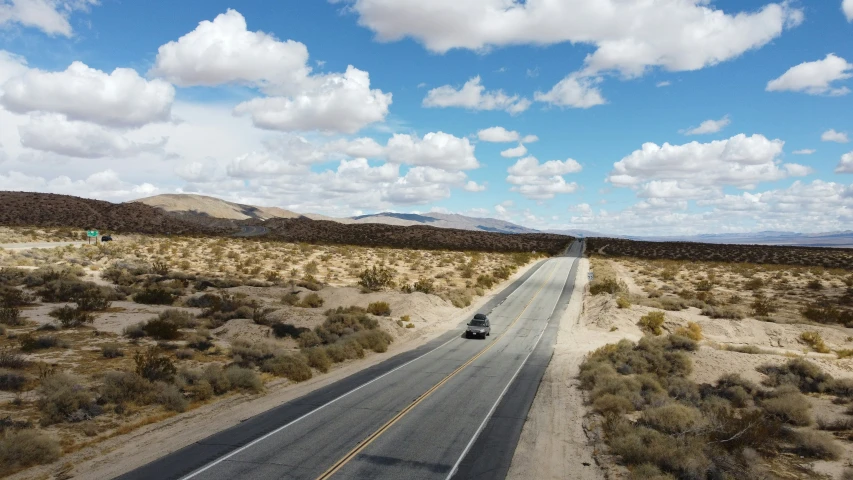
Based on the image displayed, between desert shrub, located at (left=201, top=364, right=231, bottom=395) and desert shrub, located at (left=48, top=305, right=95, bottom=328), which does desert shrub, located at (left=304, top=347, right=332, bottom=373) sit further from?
desert shrub, located at (left=48, top=305, right=95, bottom=328)

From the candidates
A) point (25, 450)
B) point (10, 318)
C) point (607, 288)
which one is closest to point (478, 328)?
point (607, 288)

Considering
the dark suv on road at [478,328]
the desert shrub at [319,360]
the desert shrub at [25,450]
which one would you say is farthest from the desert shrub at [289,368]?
the dark suv on road at [478,328]

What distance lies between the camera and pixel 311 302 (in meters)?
38.2

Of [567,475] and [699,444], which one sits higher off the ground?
[699,444]

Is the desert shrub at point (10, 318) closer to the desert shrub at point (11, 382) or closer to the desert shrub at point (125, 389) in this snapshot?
the desert shrub at point (11, 382)

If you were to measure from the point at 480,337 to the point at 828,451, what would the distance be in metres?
20.7

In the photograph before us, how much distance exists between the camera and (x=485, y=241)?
14600 cm

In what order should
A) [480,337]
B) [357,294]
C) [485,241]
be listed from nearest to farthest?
[480,337], [357,294], [485,241]

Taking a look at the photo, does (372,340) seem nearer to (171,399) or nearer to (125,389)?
(171,399)

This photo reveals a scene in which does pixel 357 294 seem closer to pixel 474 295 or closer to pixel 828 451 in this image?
pixel 474 295

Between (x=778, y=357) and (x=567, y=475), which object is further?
(x=778, y=357)

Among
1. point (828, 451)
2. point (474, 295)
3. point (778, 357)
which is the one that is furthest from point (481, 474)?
point (474, 295)

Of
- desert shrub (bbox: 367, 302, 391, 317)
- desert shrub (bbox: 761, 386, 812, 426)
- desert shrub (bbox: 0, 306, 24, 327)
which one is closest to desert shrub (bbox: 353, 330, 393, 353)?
desert shrub (bbox: 367, 302, 391, 317)

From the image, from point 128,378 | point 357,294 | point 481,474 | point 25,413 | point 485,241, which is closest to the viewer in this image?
point 481,474
